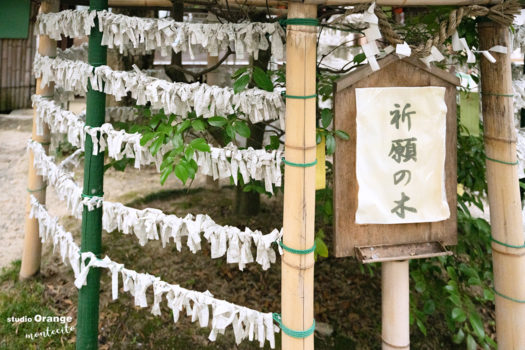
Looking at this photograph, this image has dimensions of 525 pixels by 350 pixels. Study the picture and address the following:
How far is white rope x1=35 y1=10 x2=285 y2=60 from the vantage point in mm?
2092

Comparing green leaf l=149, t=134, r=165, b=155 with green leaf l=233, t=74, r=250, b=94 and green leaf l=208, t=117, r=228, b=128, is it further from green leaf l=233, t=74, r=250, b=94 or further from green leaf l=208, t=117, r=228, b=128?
green leaf l=233, t=74, r=250, b=94

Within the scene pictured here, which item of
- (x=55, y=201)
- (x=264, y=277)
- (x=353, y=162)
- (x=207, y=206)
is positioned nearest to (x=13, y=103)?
(x=55, y=201)

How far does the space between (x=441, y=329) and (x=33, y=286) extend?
3600mm

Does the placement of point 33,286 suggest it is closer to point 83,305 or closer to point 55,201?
point 83,305

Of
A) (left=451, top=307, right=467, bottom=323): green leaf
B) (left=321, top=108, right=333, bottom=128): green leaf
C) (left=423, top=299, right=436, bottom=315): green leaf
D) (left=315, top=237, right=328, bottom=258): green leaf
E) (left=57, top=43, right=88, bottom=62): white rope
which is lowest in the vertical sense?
(left=423, top=299, right=436, bottom=315): green leaf

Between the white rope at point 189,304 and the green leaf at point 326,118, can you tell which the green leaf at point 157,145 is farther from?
the green leaf at point 326,118

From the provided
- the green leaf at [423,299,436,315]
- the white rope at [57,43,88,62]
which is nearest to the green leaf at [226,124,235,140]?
the green leaf at [423,299,436,315]

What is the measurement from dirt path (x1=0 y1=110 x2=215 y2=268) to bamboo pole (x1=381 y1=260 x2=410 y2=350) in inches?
148

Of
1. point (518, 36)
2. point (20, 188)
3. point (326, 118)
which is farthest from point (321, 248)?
point (20, 188)

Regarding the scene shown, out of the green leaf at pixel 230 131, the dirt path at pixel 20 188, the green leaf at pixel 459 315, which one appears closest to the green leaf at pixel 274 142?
the green leaf at pixel 230 131

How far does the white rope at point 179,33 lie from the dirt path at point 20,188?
2.94 m

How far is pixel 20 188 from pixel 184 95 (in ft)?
16.4

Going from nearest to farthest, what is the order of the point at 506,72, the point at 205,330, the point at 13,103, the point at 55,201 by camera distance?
the point at 506,72, the point at 205,330, the point at 55,201, the point at 13,103

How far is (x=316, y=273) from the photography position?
3936mm
